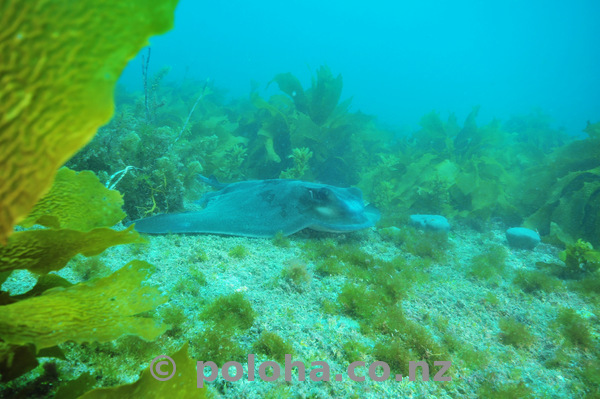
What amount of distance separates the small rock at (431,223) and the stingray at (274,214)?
1.20 metres

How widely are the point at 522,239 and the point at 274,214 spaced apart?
4715 mm

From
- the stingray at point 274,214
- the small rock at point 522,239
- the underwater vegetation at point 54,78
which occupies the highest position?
the stingray at point 274,214

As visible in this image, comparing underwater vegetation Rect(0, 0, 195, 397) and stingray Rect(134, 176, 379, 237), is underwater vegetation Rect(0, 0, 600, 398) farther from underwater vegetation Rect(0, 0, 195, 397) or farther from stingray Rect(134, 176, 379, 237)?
stingray Rect(134, 176, 379, 237)

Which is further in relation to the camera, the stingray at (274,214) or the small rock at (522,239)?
the small rock at (522,239)

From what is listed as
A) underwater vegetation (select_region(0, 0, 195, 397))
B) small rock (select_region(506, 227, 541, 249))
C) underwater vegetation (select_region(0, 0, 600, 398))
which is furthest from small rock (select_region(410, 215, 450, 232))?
underwater vegetation (select_region(0, 0, 195, 397))

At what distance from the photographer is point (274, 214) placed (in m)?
4.53

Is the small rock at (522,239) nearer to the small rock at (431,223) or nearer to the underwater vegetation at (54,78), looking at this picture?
the small rock at (431,223)

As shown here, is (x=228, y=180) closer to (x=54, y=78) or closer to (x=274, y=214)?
(x=274, y=214)

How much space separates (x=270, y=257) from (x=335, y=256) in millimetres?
948

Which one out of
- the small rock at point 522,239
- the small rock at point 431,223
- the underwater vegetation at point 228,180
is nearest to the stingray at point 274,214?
the underwater vegetation at point 228,180

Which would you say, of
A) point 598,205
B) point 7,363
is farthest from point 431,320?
point 598,205

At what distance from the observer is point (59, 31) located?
0.58 metres

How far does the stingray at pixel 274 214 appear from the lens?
402cm

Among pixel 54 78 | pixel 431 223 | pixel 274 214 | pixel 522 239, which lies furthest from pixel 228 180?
pixel 54 78
